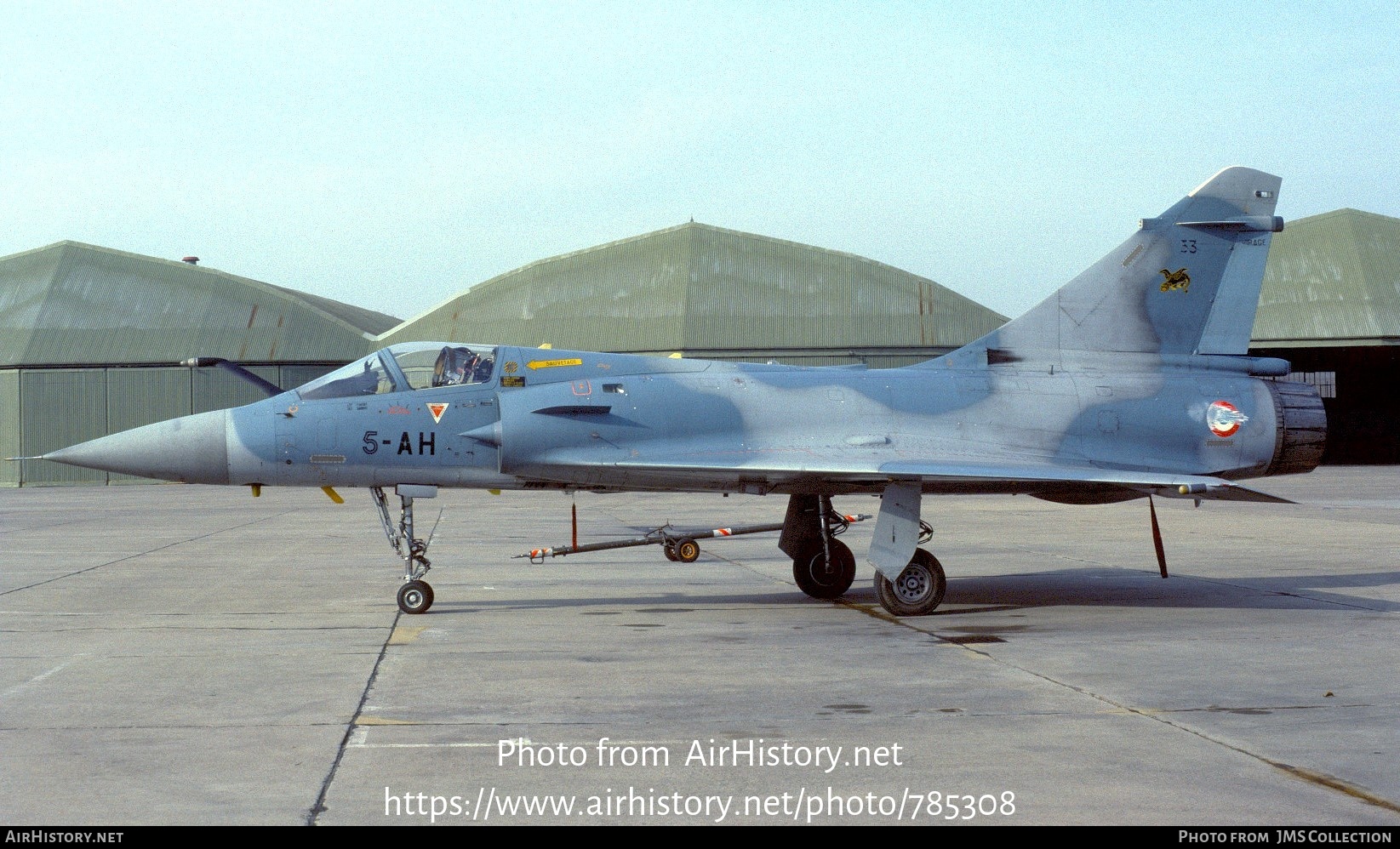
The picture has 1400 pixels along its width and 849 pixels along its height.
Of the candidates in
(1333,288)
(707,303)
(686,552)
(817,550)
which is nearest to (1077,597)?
(817,550)

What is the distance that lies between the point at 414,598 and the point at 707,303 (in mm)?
41687

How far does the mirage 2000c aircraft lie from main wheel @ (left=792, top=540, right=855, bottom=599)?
21 millimetres

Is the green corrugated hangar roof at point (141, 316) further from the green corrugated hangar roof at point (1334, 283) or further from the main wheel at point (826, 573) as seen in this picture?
the main wheel at point (826, 573)

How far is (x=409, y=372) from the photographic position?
12883mm

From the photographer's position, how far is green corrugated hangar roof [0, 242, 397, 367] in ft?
A: 179

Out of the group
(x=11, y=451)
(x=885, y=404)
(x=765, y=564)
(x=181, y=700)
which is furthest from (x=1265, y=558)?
(x=11, y=451)

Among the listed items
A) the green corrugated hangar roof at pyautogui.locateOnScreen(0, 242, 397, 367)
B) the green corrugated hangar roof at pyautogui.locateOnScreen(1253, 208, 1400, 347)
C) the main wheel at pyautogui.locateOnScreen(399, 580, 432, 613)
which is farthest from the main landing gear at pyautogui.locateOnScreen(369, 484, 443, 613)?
the green corrugated hangar roof at pyautogui.locateOnScreen(1253, 208, 1400, 347)

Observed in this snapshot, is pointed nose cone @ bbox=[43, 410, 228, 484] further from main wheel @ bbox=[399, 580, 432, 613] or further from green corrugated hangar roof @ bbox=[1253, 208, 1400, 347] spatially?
green corrugated hangar roof @ bbox=[1253, 208, 1400, 347]

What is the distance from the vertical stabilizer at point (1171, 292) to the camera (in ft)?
46.1

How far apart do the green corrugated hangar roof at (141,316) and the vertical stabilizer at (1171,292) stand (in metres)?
45.9

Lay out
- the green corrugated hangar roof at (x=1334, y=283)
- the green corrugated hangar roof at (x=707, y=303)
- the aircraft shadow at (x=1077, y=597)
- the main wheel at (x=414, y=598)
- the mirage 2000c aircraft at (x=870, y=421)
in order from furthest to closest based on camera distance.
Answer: the green corrugated hangar roof at (x=1334, y=283)
the green corrugated hangar roof at (x=707, y=303)
the aircraft shadow at (x=1077, y=597)
the main wheel at (x=414, y=598)
the mirage 2000c aircraft at (x=870, y=421)

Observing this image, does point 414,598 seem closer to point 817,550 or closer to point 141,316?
point 817,550

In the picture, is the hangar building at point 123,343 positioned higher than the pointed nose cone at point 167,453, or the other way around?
the hangar building at point 123,343

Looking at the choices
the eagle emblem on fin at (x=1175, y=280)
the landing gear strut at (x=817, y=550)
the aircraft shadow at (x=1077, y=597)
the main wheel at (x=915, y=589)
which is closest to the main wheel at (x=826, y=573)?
the landing gear strut at (x=817, y=550)
